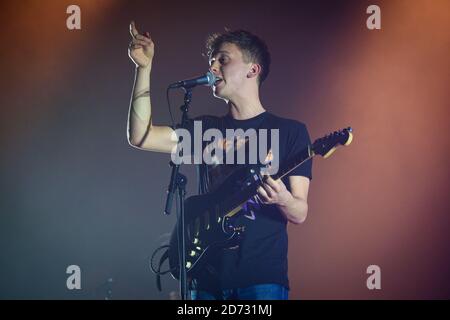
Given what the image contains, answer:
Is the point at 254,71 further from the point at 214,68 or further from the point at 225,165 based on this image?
the point at 225,165

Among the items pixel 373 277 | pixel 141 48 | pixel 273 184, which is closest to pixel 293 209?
pixel 273 184

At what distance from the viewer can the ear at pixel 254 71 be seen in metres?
2.98

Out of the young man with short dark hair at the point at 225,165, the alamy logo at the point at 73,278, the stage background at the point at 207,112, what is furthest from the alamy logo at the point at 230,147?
the alamy logo at the point at 73,278

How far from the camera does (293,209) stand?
2.36 meters

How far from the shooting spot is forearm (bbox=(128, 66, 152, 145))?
2613 millimetres

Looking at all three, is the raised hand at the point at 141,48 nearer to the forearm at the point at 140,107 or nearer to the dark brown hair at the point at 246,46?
the forearm at the point at 140,107

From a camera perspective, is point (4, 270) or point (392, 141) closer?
point (392, 141)

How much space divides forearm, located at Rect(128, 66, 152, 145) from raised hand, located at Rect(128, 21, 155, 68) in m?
0.05

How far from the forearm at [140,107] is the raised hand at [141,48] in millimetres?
46

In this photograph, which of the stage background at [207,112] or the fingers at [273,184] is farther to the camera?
the stage background at [207,112]
